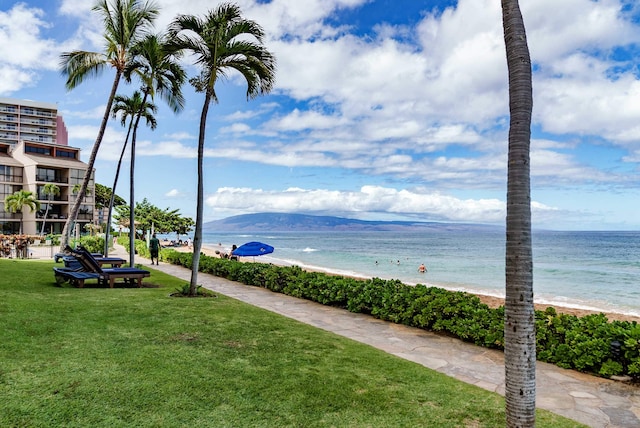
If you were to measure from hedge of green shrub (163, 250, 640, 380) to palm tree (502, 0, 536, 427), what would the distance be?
10.4ft

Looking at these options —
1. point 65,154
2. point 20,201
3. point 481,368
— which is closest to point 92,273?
point 481,368

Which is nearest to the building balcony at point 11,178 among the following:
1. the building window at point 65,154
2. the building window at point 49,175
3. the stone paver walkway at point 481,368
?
the building window at point 49,175

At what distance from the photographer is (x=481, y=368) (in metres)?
5.49

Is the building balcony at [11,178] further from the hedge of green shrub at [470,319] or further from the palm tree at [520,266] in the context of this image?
the palm tree at [520,266]

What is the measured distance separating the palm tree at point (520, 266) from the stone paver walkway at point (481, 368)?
5.46 feet

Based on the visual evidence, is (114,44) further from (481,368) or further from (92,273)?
(481,368)

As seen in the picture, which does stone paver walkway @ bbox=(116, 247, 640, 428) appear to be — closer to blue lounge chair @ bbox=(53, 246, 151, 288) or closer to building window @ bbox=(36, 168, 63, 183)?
blue lounge chair @ bbox=(53, 246, 151, 288)

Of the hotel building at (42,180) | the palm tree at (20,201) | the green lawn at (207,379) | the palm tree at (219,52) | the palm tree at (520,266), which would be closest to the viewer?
the palm tree at (520,266)

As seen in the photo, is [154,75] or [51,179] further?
[51,179]

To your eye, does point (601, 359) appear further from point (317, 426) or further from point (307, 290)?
point (307, 290)

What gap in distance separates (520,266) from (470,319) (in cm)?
446

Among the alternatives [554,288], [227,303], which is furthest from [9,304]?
[554,288]

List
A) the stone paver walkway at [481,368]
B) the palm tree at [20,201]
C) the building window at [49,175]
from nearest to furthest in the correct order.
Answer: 1. the stone paver walkway at [481,368]
2. the palm tree at [20,201]
3. the building window at [49,175]

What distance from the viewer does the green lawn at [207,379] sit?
12.0 feet
